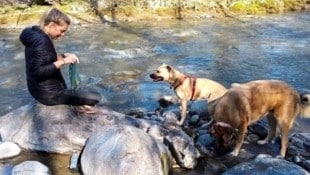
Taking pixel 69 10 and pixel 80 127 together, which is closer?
pixel 80 127

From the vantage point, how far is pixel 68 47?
1246 centimetres

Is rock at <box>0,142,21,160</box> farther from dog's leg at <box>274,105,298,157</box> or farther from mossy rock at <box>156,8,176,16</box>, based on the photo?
mossy rock at <box>156,8,176,16</box>

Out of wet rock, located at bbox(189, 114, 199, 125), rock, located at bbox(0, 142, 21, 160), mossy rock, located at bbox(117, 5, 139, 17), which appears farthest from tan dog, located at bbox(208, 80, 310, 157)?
mossy rock, located at bbox(117, 5, 139, 17)

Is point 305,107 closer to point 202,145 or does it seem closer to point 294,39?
point 202,145

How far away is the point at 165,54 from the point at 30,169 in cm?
724

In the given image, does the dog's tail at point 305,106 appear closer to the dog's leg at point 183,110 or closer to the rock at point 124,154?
the dog's leg at point 183,110

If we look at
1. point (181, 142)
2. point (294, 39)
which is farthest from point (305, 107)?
point (294, 39)

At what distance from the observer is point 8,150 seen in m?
6.02

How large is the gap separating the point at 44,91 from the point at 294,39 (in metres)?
9.05

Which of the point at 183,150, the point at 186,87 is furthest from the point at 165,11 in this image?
the point at 183,150

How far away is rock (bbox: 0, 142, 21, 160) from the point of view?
594 cm

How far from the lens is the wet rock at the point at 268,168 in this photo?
5215mm

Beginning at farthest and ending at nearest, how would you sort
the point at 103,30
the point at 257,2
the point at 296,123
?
1. the point at 257,2
2. the point at 103,30
3. the point at 296,123

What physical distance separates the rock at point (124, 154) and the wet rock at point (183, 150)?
22cm
